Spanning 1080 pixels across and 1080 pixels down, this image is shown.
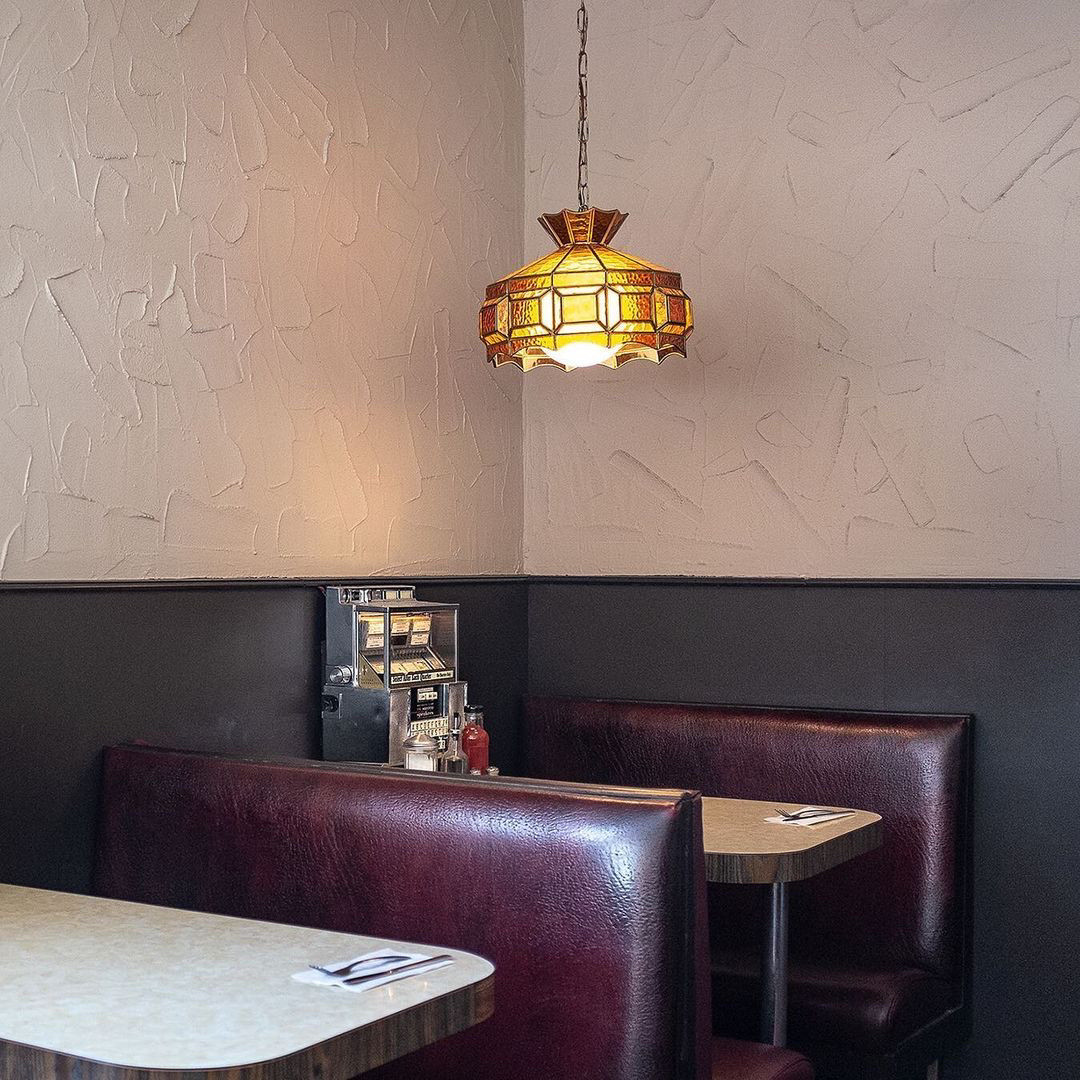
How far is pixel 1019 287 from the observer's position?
12.5ft

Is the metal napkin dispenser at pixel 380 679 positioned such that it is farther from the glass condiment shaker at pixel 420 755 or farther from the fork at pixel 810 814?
the fork at pixel 810 814

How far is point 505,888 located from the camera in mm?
2221

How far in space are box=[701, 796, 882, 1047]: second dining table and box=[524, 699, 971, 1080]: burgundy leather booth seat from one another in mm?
483

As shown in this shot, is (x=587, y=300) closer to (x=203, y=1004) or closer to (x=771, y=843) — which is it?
(x=771, y=843)

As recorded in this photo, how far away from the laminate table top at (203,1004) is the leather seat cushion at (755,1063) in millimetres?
983

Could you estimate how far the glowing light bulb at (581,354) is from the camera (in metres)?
3.32

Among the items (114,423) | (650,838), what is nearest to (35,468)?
(114,423)

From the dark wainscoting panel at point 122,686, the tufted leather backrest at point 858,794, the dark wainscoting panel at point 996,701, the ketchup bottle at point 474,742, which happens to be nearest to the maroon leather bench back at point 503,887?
the dark wainscoting panel at point 122,686

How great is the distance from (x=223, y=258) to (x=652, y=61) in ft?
5.89

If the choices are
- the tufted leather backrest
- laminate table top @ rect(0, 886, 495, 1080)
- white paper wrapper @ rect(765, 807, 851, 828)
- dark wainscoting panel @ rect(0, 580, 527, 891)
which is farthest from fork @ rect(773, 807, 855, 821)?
laminate table top @ rect(0, 886, 495, 1080)

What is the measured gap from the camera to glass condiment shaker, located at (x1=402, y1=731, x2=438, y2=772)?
325 cm

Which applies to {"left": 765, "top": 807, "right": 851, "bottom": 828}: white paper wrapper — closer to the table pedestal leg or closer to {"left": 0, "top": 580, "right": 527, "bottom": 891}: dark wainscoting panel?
the table pedestal leg

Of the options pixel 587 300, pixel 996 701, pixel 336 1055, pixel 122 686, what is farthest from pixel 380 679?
pixel 336 1055

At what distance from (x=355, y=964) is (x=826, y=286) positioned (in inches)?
116
